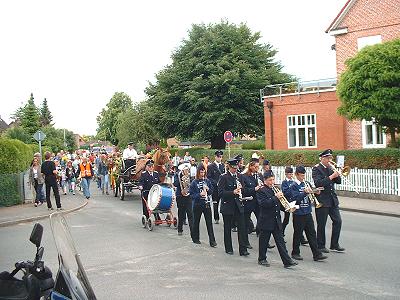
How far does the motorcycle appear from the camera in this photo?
3836mm

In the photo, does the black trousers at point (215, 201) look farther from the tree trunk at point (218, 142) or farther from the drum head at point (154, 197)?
the tree trunk at point (218, 142)

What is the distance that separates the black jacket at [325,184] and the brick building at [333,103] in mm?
20076

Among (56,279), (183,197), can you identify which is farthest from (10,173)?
(56,279)

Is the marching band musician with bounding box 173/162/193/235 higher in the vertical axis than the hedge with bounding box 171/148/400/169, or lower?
lower

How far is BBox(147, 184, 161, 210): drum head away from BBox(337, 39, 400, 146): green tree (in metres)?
12.2

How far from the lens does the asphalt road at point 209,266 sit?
24.8 feet

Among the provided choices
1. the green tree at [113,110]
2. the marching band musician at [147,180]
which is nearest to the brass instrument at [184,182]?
the marching band musician at [147,180]

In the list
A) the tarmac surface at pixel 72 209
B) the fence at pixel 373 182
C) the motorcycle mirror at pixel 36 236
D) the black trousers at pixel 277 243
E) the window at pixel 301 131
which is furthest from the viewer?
the window at pixel 301 131

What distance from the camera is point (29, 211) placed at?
17.6 meters

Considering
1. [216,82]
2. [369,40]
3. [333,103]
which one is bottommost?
[333,103]

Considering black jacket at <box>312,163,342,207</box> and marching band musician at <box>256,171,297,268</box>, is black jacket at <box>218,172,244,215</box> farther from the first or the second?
black jacket at <box>312,163,342,207</box>

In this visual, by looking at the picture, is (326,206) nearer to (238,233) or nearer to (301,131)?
(238,233)

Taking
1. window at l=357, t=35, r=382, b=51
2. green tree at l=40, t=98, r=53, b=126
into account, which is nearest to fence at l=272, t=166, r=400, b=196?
window at l=357, t=35, r=382, b=51

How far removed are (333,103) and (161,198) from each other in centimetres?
2091
